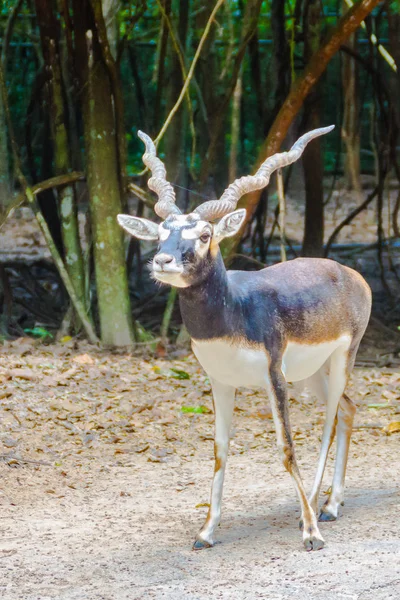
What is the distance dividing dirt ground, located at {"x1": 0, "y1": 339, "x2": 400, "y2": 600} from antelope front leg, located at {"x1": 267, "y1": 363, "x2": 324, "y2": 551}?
0.33 feet

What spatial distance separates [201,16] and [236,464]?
730 cm

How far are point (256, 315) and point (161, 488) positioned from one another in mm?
1815

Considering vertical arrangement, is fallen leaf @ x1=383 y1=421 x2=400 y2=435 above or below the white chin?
below

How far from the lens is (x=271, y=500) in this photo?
5.86 m

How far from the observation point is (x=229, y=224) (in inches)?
181

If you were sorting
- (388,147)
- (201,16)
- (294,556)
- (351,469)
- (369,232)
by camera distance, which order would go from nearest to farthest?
(294,556) < (351,469) < (388,147) < (201,16) < (369,232)

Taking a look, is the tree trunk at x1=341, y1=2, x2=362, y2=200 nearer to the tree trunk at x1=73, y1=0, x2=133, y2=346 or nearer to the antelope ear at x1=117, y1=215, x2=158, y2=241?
the tree trunk at x1=73, y1=0, x2=133, y2=346

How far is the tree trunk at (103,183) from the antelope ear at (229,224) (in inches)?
195

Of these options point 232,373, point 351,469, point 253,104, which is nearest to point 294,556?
point 232,373

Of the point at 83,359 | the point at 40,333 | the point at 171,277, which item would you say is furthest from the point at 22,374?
the point at 171,277

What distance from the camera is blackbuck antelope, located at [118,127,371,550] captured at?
458 cm

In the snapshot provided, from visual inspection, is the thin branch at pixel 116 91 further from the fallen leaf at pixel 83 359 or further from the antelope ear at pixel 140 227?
the antelope ear at pixel 140 227

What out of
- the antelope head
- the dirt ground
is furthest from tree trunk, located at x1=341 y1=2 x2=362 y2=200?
the antelope head

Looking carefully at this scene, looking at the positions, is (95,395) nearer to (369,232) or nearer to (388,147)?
(388,147)
